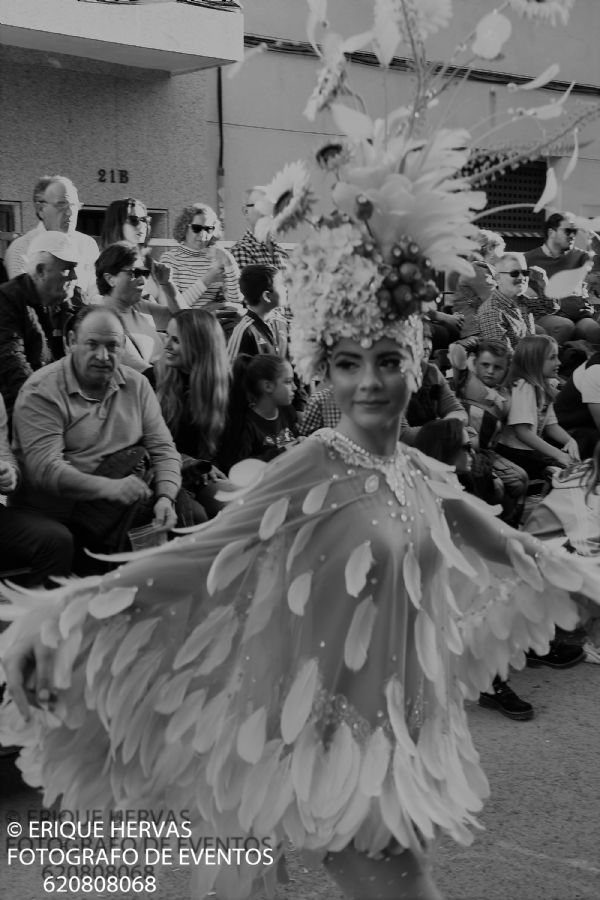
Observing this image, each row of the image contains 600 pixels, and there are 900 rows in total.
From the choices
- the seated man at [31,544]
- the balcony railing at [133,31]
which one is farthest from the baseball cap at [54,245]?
the balcony railing at [133,31]

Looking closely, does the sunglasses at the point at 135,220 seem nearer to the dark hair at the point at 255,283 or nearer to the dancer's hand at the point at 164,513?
the dark hair at the point at 255,283

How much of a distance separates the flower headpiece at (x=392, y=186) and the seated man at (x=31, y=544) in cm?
224

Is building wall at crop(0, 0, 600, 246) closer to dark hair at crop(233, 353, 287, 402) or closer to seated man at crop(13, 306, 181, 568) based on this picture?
dark hair at crop(233, 353, 287, 402)

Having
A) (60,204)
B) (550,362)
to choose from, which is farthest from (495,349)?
(60,204)

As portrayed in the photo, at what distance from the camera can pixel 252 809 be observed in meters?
2.91

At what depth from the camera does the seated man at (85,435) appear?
5121 millimetres

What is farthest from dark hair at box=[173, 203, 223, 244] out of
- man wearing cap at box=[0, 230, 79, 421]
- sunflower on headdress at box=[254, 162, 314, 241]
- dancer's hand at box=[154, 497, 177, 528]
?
sunflower on headdress at box=[254, 162, 314, 241]

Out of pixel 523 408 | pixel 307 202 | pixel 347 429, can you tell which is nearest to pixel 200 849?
pixel 347 429

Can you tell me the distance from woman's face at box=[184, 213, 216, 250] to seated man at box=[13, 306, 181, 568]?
2.61m

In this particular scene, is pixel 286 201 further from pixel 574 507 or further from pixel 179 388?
pixel 574 507

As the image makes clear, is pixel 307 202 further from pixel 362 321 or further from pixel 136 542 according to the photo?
pixel 136 542

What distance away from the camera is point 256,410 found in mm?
6281

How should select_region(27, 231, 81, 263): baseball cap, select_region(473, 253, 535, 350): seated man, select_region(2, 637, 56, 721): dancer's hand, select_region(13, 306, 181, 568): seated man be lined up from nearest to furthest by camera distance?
1. select_region(2, 637, 56, 721): dancer's hand
2. select_region(13, 306, 181, 568): seated man
3. select_region(27, 231, 81, 263): baseball cap
4. select_region(473, 253, 535, 350): seated man

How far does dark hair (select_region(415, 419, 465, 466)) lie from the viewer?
19.9 feet
